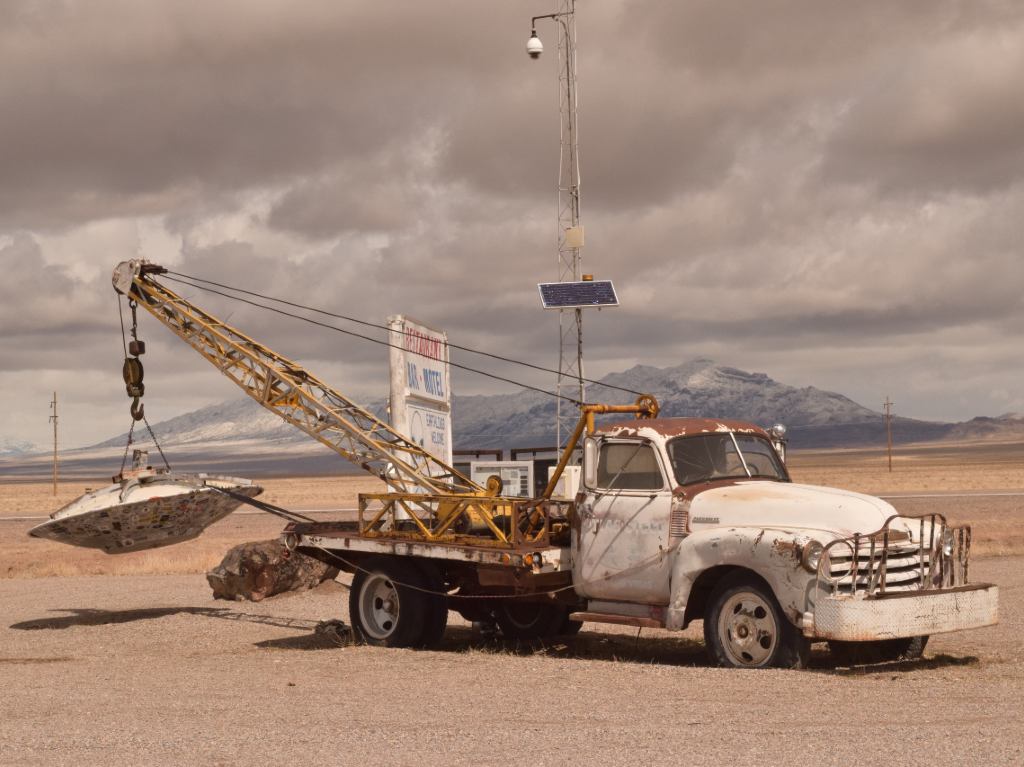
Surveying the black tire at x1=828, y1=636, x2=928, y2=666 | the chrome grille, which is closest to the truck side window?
the chrome grille

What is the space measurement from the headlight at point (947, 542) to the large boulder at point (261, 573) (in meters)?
10.7

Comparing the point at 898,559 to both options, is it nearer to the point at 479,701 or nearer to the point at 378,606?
the point at 479,701

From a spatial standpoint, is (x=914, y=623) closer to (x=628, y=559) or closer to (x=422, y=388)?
(x=628, y=559)

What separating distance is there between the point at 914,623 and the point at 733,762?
13.2 feet

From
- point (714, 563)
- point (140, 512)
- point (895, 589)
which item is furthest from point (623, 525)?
point (140, 512)

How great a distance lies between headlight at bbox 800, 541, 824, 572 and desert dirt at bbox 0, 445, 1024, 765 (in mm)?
881

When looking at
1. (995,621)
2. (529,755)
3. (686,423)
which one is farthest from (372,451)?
(529,755)

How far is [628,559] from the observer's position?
12.6m

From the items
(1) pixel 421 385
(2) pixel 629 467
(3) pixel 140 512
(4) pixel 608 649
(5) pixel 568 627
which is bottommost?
(4) pixel 608 649

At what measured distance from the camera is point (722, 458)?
1286 cm

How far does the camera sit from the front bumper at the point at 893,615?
35.4 ft

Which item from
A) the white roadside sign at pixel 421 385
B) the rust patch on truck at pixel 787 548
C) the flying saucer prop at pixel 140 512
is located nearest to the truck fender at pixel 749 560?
the rust patch on truck at pixel 787 548

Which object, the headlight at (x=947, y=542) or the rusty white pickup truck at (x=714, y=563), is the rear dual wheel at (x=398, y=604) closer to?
the rusty white pickup truck at (x=714, y=563)

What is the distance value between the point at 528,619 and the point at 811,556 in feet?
16.5
